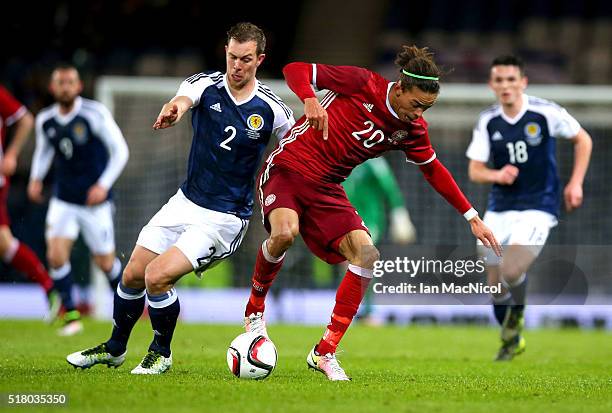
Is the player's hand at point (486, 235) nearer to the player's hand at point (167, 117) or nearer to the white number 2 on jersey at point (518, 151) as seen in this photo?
the player's hand at point (167, 117)

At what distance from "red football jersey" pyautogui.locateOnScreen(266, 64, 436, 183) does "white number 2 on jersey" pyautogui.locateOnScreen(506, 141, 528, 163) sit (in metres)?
2.82

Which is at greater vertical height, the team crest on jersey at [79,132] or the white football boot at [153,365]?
the team crest on jersey at [79,132]

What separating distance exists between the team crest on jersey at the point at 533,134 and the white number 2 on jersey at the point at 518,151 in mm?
65

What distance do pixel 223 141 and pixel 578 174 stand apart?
12.7 ft

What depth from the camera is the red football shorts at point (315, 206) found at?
7.04 m

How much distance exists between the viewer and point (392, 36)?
2220cm

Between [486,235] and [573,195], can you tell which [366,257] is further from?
[573,195]

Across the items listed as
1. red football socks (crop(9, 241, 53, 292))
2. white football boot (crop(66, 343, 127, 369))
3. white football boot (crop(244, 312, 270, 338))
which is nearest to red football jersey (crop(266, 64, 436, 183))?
white football boot (crop(244, 312, 270, 338))

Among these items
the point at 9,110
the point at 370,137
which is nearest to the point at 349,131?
the point at 370,137

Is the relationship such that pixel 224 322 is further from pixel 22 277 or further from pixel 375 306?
pixel 22 277

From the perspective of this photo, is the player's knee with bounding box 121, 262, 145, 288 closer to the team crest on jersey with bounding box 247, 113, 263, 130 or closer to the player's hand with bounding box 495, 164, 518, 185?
the team crest on jersey with bounding box 247, 113, 263, 130

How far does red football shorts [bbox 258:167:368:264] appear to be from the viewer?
7.04 m

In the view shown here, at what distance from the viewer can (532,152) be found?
387 inches

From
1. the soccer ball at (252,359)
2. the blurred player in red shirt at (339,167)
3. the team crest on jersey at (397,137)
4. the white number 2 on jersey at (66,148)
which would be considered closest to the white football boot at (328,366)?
the blurred player in red shirt at (339,167)
